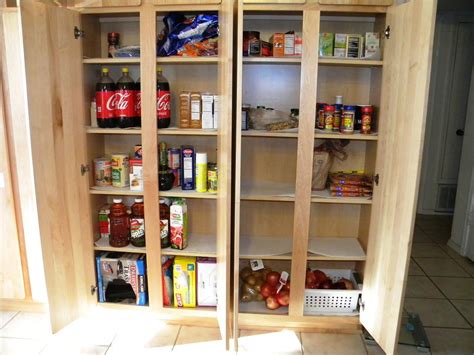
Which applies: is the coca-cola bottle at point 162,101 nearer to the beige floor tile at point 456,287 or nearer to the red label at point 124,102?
the red label at point 124,102

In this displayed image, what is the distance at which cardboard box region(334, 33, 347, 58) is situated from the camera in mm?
1826

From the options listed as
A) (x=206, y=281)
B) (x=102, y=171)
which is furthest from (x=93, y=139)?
(x=206, y=281)

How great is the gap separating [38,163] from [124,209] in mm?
554

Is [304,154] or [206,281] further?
[206,281]

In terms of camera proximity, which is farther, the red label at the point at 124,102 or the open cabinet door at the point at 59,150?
the red label at the point at 124,102

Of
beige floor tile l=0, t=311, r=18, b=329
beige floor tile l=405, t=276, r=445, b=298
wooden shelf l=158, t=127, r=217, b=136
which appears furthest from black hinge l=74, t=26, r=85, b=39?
beige floor tile l=405, t=276, r=445, b=298

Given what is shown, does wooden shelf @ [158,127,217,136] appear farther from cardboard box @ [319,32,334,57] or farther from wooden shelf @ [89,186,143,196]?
cardboard box @ [319,32,334,57]

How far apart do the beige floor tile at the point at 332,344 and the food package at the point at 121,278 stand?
900 millimetres

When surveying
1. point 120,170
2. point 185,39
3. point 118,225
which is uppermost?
point 185,39

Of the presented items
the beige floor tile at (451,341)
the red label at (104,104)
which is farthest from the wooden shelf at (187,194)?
the beige floor tile at (451,341)

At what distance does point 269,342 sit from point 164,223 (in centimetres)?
81

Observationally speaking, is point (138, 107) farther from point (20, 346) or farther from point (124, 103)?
point (20, 346)

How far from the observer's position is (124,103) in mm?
1911

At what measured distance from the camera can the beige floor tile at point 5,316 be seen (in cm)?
207
